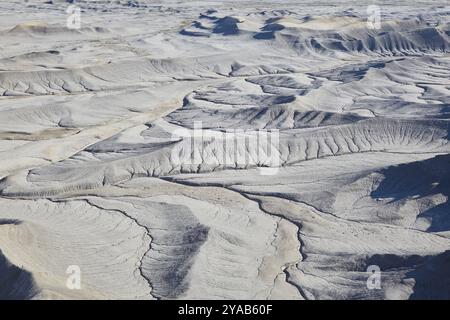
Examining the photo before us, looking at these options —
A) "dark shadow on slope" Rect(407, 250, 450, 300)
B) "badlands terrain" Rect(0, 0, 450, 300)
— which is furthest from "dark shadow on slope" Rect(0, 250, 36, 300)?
"dark shadow on slope" Rect(407, 250, 450, 300)

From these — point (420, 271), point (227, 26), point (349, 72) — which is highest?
point (420, 271)

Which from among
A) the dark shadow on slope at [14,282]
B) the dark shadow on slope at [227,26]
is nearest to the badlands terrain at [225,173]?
the dark shadow on slope at [14,282]

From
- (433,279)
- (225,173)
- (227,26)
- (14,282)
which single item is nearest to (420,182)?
(225,173)

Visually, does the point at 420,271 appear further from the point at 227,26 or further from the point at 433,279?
the point at 227,26

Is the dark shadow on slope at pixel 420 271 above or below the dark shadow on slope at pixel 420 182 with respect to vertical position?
above

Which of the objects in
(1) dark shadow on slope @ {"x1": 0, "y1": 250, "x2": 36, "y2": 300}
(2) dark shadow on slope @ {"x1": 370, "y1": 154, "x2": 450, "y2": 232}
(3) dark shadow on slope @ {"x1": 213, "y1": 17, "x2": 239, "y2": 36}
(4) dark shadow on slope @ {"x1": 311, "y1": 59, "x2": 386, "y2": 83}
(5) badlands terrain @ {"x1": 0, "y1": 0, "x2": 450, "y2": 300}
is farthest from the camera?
(3) dark shadow on slope @ {"x1": 213, "y1": 17, "x2": 239, "y2": 36}

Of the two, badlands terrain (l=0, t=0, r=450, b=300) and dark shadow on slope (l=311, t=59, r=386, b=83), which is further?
dark shadow on slope (l=311, t=59, r=386, b=83)

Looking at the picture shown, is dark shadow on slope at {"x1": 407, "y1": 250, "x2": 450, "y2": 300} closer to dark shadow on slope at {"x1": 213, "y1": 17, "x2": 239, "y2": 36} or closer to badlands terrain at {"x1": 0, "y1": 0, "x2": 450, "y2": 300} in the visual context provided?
badlands terrain at {"x1": 0, "y1": 0, "x2": 450, "y2": 300}

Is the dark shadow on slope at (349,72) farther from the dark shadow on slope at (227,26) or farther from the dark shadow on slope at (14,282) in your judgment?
the dark shadow on slope at (14,282)
